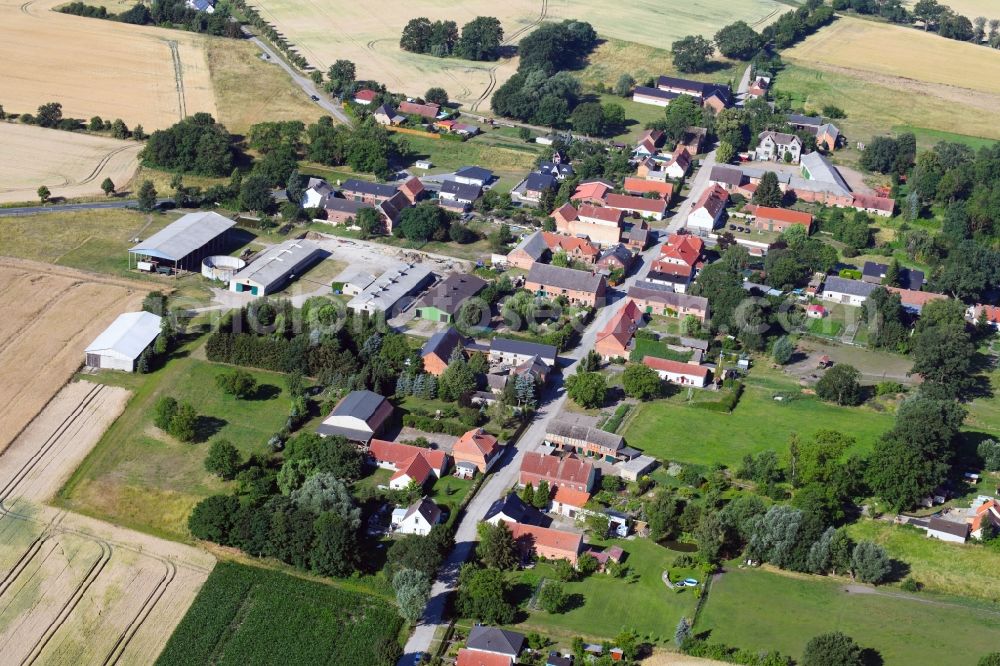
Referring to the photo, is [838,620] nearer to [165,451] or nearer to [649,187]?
[165,451]

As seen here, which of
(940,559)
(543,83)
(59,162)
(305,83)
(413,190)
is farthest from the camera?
(305,83)

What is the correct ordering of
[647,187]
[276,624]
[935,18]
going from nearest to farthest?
[276,624]
[647,187]
[935,18]

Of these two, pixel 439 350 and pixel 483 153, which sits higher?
pixel 483 153

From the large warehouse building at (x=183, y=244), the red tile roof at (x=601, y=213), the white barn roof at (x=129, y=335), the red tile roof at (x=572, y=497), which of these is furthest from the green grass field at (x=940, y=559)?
the large warehouse building at (x=183, y=244)

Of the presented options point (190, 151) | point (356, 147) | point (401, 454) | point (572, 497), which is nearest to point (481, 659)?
point (572, 497)

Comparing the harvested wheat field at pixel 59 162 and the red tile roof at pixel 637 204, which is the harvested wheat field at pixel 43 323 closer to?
the harvested wheat field at pixel 59 162

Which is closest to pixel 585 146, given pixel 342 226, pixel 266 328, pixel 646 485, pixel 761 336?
pixel 342 226
